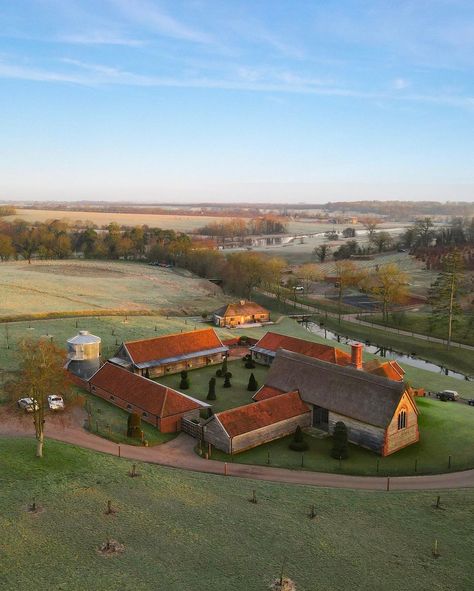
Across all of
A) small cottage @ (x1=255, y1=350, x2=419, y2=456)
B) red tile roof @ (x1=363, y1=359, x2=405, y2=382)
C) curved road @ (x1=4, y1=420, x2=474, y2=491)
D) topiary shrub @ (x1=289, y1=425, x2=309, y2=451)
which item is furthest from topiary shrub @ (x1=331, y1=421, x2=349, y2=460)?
A: red tile roof @ (x1=363, y1=359, x2=405, y2=382)

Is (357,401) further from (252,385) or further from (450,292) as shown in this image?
(450,292)

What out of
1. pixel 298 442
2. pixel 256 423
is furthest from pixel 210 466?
pixel 298 442

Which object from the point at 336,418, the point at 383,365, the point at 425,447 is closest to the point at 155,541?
the point at 336,418

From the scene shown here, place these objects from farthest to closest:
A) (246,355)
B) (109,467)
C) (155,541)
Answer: (246,355), (109,467), (155,541)

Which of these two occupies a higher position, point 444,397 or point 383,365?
point 383,365

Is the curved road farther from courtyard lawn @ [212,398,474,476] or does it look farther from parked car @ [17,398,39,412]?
parked car @ [17,398,39,412]

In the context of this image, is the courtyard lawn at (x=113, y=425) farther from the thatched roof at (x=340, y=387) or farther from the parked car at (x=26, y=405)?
the thatched roof at (x=340, y=387)

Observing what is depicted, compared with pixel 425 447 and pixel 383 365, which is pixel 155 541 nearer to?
pixel 425 447

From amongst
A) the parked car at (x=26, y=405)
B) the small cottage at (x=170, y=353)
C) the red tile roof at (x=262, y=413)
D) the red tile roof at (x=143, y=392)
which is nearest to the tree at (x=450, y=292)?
the small cottage at (x=170, y=353)
